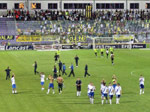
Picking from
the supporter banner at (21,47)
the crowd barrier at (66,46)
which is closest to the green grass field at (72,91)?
the supporter banner at (21,47)

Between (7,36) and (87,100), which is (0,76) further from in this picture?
(7,36)

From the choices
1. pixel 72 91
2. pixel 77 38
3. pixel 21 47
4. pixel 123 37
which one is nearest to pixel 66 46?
pixel 77 38

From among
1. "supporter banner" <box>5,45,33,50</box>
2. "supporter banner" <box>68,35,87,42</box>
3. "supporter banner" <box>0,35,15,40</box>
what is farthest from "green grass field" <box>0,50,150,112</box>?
"supporter banner" <box>68,35,87,42</box>

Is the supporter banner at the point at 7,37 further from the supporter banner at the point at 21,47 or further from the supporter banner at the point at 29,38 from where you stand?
the supporter banner at the point at 21,47

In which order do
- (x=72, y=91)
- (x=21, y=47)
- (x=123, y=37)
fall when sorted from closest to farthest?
(x=72, y=91)
(x=21, y=47)
(x=123, y=37)

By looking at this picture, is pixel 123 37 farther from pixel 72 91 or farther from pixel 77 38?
pixel 72 91

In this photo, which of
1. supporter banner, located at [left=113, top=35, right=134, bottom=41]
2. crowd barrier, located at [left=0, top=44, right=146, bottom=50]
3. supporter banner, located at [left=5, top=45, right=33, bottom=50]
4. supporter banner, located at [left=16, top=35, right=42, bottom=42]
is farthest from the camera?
supporter banner, located at [left=113, top=35, right=134, bottom=41]

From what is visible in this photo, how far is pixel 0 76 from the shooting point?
2044 inches

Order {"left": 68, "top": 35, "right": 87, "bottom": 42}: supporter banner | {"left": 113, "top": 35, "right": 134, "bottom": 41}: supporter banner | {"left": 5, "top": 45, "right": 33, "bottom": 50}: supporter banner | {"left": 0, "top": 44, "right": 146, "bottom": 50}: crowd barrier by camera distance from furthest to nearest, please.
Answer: {"left": 113, "top": 35, "right": 134, "bottom": 41}: supporter banner < {"left": 68, "top": 35, "right": 87, "bottom": 42}: supporter banner < {"left": 0, "top": 44, "right": 146, "bottom": 50}: crowd barrier < {"left": 5, "top": 45, "right": 33, "bottom": 50}: supporter banner

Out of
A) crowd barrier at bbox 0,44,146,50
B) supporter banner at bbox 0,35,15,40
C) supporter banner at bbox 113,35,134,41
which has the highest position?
supporter banner at bbox 0,35,15,40

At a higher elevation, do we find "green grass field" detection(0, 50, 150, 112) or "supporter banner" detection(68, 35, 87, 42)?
"supporter banner" detection(68, 35, 87, 42)

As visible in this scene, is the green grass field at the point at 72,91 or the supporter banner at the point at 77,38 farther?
the supporter banner at the point at 77,38

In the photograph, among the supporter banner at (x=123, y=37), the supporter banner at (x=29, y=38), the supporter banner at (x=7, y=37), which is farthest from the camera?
the supporter banner at (x=123, y=37)

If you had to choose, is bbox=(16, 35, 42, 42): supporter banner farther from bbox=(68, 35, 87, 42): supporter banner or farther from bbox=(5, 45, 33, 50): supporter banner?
bbox=(68, 35, 87, 42): supporter banner
